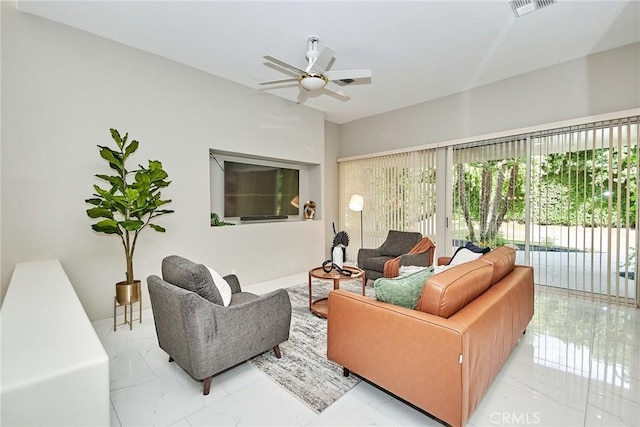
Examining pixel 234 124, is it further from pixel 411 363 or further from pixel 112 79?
pixel 411 363

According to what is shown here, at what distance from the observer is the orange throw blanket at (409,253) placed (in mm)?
4027

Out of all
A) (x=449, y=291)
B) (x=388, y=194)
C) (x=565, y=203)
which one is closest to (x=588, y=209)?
(x=565, y=203)

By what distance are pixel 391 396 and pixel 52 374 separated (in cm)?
183

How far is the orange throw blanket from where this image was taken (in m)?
4.03

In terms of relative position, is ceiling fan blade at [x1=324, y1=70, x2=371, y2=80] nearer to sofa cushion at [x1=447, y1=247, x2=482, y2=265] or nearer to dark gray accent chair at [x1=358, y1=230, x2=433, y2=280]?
sofa cushion at [x1=447, y1=247, x2=482, y2=265]

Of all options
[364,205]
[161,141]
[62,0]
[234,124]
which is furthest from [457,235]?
[62,0]

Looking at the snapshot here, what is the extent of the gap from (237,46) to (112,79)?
1454 millimetres

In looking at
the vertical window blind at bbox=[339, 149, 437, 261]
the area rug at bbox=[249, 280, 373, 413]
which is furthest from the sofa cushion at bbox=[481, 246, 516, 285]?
the vertical window blind at bbox=[339, 149, 437, 261]

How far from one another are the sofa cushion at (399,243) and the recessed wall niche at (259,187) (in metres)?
1.49

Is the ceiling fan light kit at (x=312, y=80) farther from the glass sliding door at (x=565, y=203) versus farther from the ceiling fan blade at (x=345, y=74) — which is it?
the glass sliding door at (x=565, y=203)

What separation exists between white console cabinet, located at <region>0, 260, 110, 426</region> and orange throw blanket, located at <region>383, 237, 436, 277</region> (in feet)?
11.1

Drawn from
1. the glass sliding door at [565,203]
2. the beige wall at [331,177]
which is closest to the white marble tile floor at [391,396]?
the glass sliding door at [565,203]

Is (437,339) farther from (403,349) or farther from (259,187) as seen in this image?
(259,187)

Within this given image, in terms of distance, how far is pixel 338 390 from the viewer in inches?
79.6
